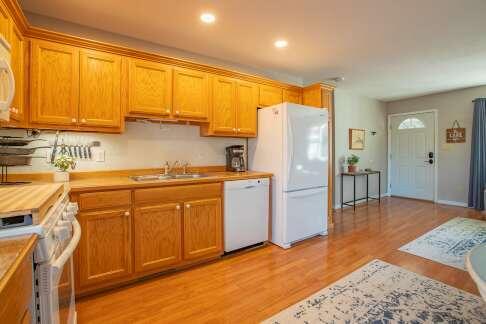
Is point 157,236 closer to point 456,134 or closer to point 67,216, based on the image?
point 67,216

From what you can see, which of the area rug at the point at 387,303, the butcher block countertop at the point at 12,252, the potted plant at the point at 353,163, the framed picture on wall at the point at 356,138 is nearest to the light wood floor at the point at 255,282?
the area rug at the point at 387,303

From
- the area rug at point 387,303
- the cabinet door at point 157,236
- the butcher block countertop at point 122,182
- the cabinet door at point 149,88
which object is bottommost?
the area rug at point 387,303

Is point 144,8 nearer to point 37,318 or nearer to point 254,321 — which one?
point 37,318

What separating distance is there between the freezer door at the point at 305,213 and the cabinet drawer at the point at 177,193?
3.01 ft

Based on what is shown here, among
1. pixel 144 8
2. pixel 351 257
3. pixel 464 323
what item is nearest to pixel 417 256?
pixel 351 257

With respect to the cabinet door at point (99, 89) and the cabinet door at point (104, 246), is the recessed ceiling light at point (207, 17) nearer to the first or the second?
the cabinet door at point (99, 89)

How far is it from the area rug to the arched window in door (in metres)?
4.42

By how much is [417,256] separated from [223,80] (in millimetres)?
2981

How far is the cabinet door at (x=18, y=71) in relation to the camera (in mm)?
1749

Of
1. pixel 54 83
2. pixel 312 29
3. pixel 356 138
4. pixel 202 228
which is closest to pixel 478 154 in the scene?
pixel 356 138

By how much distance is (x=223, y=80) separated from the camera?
116 inches

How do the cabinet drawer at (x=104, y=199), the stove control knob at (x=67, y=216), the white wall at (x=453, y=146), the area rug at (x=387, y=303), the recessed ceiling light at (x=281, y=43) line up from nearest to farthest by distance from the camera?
the stove control knob at (x=67, y=216) < the area rug at (x=387, y=303) < the cabinet drawer at (x=104, y=199) < the recessed ceiling light at (x=281, y=43) < the white wall at (x=453, y=146)

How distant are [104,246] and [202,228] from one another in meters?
0.87

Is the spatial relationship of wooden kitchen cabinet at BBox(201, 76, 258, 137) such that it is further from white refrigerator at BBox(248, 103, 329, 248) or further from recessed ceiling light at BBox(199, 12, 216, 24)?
recessed ceiling light at BBox(199, 12, 216, 24)
